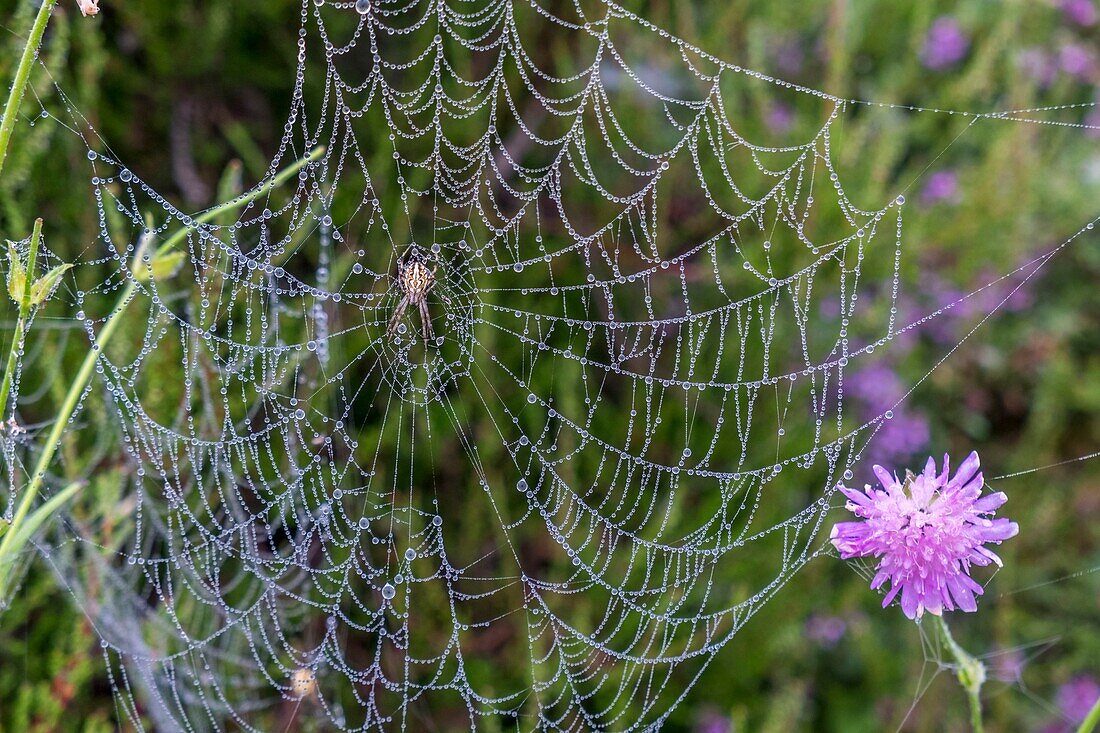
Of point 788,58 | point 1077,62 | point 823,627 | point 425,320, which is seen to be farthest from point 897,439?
point 425,320

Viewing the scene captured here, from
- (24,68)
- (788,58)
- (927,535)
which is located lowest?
(927,535)

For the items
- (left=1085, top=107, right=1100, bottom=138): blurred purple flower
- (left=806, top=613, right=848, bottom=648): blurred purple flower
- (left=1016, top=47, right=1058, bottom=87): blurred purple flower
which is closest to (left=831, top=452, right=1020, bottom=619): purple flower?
(left=806, top=613, right=848, bottom=648): blurred purple flower

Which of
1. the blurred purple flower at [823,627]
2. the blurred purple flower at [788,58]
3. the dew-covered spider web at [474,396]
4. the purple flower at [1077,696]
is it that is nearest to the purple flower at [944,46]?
the blurred purple flower at [788,58]

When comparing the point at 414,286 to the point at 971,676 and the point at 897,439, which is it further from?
the point at 897,439

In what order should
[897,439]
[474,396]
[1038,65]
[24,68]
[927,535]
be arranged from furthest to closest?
1. [1038,65]
2. [897,439]
3. [474,396]
4. [927,535]
5. [24,68]

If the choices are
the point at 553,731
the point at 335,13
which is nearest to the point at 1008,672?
the point at 553,731

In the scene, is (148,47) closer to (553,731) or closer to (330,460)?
(330,460)
